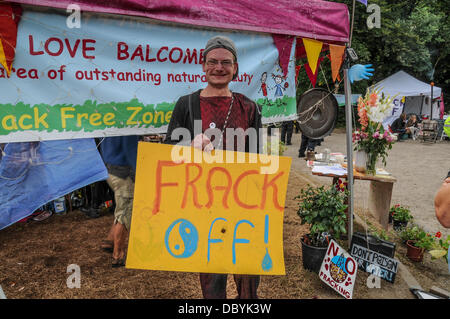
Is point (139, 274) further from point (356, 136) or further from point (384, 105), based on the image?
point (384, 105)

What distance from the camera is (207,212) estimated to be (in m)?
1.60

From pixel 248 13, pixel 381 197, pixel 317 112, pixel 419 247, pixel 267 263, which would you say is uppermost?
pixel 248 13

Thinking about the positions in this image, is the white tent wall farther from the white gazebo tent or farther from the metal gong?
the metal gong

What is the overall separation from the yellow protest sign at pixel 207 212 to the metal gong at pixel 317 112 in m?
1.37

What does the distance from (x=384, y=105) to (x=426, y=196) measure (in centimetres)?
328

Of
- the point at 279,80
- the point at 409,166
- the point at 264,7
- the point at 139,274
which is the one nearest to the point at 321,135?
the point at 279,80

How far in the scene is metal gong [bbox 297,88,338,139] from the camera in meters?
2.79

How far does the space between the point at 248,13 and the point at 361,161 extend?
240 cm

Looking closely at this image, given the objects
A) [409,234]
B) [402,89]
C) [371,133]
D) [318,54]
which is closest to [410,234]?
[409,234]

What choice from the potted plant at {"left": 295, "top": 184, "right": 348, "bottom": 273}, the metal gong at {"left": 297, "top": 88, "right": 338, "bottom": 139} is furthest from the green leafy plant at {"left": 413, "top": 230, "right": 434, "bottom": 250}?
the metal gong at {"left": 297, "top": 88, "right": 338, "bottom": 139}

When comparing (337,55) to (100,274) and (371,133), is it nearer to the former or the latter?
(371,133)

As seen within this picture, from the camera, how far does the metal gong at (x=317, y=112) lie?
2.79 meters

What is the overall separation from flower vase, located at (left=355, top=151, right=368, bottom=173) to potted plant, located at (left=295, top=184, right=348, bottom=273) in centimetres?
94

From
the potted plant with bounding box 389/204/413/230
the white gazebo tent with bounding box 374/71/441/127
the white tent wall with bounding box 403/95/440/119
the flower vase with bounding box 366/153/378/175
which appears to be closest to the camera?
the flower vase with bounding box 366/153/378/175
